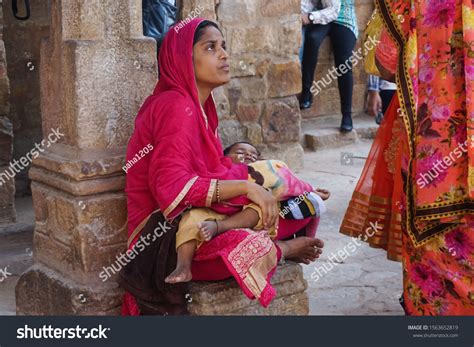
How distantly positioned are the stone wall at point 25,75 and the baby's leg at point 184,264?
3.40 meters

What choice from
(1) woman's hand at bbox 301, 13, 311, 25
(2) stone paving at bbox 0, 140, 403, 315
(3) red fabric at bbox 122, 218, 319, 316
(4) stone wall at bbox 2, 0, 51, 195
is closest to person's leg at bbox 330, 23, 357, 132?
(1) woman's hand at bbox 301, 13, 311, 25

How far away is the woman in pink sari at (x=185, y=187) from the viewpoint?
3289 mm

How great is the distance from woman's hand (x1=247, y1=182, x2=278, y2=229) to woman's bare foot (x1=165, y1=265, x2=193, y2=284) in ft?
1.14

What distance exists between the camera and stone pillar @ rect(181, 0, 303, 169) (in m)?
6.47

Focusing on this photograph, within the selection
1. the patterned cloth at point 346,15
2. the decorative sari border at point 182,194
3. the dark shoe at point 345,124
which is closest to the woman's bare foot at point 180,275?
the decorative sari border at point 182,194

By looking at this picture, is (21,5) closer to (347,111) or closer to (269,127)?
(269,127)

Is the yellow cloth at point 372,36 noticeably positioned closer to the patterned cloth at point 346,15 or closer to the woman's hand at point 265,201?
the woman's hand at point 265,201

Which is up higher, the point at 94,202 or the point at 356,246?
the point at 94,202

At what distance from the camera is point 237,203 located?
341 centimetres

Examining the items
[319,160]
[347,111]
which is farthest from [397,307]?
[347,111]

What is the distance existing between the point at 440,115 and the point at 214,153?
859mm

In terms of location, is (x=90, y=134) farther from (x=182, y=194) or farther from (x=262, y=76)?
(x=262, y=76)

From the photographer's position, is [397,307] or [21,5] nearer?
[397,307]

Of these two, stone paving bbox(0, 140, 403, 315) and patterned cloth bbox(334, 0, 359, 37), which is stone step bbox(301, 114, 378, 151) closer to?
patterned cloth bbox(334, 0, 359, 37)
